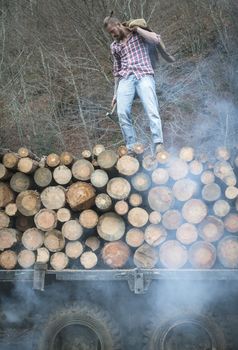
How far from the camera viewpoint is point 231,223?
194 inches

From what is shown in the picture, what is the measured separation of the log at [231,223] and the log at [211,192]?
0.79 ft

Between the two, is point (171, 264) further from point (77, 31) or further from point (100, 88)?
point (77, 31)

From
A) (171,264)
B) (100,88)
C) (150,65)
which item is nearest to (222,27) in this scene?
(100,88)

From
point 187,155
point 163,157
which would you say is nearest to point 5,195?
point 163,157

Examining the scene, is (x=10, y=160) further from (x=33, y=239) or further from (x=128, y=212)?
(x=128, y=212)

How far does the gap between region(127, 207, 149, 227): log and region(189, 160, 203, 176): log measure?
2.15ft

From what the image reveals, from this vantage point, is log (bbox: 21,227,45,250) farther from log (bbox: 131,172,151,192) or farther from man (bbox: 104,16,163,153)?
man (bbox: 104,16,163,153)

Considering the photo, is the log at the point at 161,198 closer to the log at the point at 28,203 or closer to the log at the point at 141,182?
the log at the point at 141,182

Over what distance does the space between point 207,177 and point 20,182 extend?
6.72 feet

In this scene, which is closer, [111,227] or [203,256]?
[203,256]

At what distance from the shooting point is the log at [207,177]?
16.4ft

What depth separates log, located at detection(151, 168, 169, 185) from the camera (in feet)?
16.4

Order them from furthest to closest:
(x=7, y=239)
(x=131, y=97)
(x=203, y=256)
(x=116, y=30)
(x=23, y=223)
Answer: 1. (x=131, y=97)
2. (x=116, y=30)
3. (x=23, y=223)
4. (x=7, y=239)
5. (x=203, y=256)

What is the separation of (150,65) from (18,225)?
2.57 m
